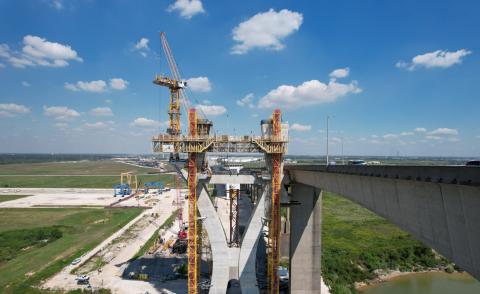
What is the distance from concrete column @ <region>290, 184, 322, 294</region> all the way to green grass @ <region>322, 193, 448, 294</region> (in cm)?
561

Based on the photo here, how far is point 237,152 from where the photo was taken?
113 ft

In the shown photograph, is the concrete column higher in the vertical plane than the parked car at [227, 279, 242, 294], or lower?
higher

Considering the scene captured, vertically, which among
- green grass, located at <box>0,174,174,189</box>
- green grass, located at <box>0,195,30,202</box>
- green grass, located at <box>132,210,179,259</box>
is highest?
green grass, located at <box>0,174,174,189</box>

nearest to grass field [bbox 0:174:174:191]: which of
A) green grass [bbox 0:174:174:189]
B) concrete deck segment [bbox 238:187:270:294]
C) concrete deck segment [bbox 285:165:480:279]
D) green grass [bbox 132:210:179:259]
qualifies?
green grass [bbox 0:174:174:189]

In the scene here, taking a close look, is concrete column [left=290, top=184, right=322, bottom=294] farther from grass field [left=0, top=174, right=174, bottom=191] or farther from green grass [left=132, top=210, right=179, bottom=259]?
grass field [left=0, top=174, right=174, bottom=191]

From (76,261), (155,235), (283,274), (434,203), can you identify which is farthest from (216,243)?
(155,235)

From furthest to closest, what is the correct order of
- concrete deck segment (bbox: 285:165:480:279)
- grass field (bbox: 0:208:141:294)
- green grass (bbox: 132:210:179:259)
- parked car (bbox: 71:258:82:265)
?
green grass (bbox: 132:210:179:259), parked car (bbox: 71:258:82:265), grass field (bbox: 0:208:141:294), concrete deck segment (bbox: 285:165:480:279)

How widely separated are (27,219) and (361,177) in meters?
86.8

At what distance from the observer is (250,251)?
34.4 meters

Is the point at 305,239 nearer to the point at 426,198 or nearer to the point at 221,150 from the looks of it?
the point at 221,150

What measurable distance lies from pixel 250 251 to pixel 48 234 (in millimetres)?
50938

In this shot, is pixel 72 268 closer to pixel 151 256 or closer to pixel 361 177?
pixel 151 256

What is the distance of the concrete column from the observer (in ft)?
119

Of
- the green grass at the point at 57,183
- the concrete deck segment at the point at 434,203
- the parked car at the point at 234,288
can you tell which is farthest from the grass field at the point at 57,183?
the concrete deck segment at the point at 434,203
